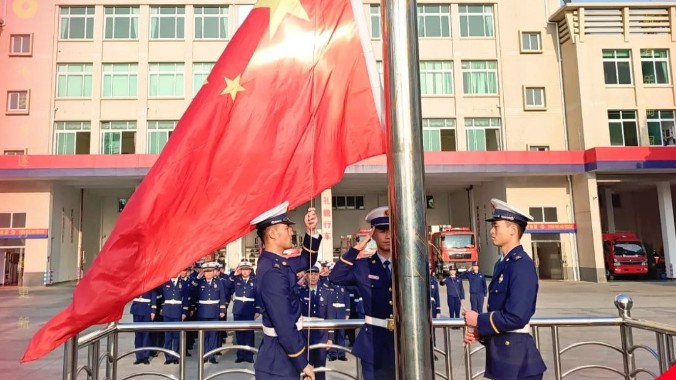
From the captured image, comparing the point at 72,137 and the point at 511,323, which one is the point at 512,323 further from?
the point at 72,137

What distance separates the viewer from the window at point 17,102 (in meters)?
23.4

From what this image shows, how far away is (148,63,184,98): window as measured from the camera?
24391 millimetres

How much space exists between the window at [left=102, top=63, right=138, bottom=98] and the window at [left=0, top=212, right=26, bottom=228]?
685 cm

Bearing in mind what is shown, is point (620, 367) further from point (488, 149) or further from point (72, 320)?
point (488, 149)

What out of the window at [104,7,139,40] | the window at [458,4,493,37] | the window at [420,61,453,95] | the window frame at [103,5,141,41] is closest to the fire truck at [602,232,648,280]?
the window at [420,61,453,95]

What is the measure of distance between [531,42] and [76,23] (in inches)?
909

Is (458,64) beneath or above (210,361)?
above

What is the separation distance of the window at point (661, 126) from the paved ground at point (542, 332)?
23.1 feet

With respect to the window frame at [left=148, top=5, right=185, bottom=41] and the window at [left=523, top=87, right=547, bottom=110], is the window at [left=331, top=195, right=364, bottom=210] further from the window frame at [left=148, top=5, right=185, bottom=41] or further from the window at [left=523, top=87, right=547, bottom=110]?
the window frame at [left=148, top=5, right=185, bottom=41]

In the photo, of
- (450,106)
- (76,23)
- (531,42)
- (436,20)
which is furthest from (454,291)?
(76,23)

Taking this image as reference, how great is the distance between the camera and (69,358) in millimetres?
2650

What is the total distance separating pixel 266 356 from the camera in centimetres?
300

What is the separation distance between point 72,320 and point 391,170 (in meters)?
1.54

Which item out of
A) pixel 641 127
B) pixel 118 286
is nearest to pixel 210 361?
pixel 118 286
